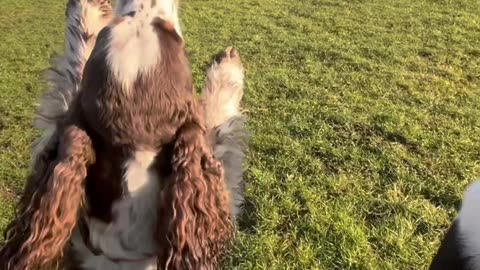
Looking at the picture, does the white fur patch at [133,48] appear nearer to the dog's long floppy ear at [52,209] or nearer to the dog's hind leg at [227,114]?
the dog's long floppy ear at [52,209]

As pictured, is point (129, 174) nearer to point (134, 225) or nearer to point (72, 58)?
point (134, 225)

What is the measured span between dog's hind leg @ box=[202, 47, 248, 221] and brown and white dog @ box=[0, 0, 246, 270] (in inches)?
15.8

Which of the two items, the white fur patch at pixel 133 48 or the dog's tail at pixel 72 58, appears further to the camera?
the dog's tail at pixel 72 58

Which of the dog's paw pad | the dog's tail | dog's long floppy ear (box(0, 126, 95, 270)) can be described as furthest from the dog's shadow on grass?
dog's long floppy ear (box(0, 126, 95, 270))

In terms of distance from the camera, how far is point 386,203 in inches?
175

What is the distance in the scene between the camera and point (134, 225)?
8.54 ft

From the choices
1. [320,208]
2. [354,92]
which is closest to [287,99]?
[354,92]

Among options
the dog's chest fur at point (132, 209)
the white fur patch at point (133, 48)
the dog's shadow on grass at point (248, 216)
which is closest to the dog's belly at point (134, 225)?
the dog's chest fur at point (132, 209)

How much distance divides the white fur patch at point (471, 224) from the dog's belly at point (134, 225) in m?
1.01

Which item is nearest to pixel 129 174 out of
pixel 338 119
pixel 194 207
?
pixel 194 207

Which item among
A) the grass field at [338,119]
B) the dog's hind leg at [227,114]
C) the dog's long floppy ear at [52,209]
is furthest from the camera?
the grass field at [338,119]

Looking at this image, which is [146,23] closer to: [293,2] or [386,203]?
[386,203]

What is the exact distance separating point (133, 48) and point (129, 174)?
426 mm

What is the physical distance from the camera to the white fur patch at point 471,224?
223cm
